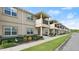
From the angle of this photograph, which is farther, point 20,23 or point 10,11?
point 20,23

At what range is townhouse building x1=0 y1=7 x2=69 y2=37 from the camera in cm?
1473

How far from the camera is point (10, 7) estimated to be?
51.0ft

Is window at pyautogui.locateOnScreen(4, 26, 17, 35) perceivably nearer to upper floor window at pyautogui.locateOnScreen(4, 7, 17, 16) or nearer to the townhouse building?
the townhouse building

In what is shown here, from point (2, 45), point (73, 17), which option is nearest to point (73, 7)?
point (73, 17)

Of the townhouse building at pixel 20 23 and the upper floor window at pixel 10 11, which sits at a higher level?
the upper floor window at pixel 10 11

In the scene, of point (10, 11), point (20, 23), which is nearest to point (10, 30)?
point (10, 11)

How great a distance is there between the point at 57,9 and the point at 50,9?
838mm

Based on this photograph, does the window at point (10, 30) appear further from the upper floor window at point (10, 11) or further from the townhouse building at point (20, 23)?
the upper floor window at point (10, 11)

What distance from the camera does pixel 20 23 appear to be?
58.7ft

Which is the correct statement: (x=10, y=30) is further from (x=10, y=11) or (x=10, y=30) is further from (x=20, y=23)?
(x=20, y=23)

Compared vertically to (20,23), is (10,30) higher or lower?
lower

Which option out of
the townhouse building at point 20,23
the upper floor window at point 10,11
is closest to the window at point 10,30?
the townhouse building at point 20,23

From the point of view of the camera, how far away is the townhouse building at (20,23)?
48.3 feet
